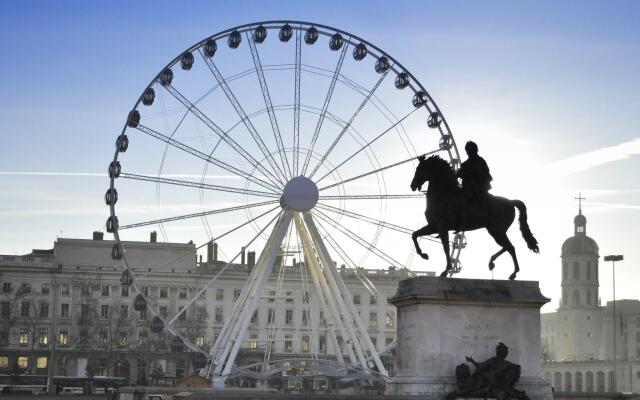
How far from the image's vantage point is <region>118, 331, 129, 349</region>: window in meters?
134

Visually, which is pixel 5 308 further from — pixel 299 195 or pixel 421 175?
pixel 421 175

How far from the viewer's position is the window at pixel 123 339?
134 meters

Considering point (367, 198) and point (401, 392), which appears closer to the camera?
point (401, 392)

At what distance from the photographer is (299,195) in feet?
201

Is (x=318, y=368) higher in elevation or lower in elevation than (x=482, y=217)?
lower

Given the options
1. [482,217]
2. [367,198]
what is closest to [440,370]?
[482,217]

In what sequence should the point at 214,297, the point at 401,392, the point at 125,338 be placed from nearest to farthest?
the point at 401,392, the point at 125,338, the point at 214,297

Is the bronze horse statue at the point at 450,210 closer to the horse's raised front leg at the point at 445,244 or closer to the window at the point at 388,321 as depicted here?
the horse's raised front leg at the point at 445,244

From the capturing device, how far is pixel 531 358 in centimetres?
3108

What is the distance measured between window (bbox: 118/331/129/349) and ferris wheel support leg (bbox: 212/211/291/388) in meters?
70.1

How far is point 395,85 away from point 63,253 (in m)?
84.8

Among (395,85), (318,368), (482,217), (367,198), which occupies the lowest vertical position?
(318,368)

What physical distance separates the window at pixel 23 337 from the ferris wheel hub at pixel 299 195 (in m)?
81.9

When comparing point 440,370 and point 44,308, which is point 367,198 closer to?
point 440,370
